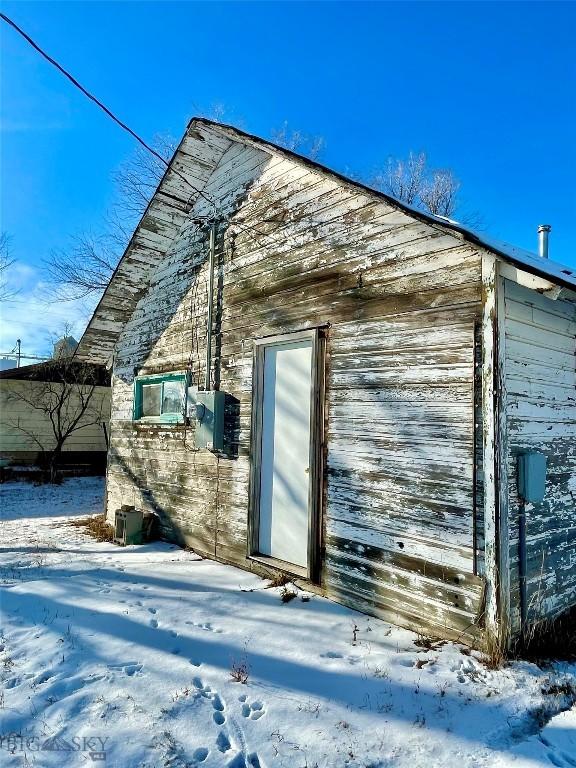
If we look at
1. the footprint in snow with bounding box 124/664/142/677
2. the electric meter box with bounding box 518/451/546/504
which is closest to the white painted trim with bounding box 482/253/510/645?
the electric meter box with bounding box 518/451/546/504

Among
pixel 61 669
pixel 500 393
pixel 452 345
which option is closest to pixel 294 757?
pixel 61 669

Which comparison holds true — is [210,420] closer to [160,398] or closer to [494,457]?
[160,398]

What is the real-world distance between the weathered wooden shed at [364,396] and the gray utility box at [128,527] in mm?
392

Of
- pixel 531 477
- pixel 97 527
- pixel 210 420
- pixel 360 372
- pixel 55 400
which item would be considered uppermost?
pixel 360 372

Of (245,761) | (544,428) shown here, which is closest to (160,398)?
(544,428)

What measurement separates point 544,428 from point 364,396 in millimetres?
1620

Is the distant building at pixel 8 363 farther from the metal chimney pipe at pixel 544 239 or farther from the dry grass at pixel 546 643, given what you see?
the dry grass at pixel 546 643

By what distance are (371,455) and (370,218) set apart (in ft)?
7.87

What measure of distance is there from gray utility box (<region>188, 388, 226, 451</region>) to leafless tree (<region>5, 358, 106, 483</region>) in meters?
11.8

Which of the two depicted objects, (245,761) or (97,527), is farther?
(97,527)

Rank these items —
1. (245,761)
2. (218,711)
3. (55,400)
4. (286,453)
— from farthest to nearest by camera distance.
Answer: (55,400) → (286,453) → (218,711) → (245,761)

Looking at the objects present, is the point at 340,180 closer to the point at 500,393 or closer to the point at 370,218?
the point at 370,218

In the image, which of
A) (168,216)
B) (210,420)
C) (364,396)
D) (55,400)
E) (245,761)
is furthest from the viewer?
(55,400)

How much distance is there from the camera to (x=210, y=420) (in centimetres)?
666
